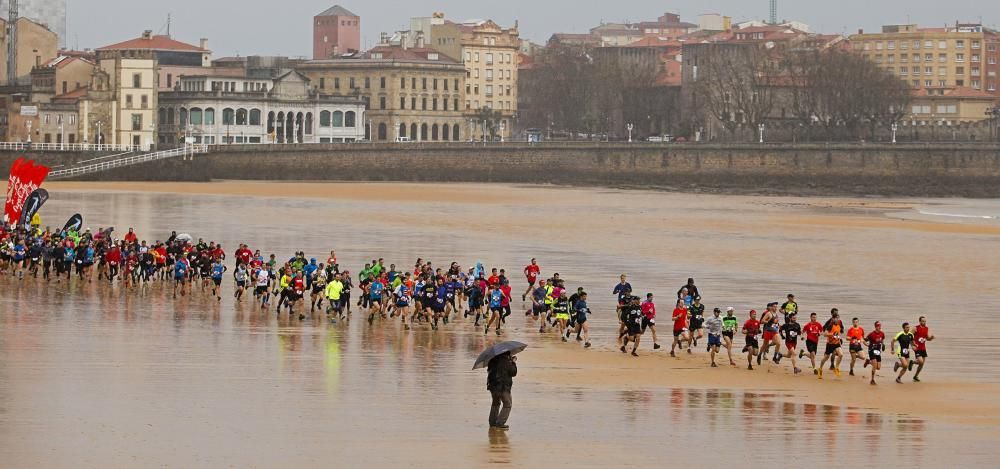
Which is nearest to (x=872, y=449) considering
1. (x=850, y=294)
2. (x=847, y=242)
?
(x=850, y=294)

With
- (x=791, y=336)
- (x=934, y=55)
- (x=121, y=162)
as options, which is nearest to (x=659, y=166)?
(x=121, y=162)

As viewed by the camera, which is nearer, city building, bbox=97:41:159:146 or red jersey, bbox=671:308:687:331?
red jersey, bbox=671:308:687:331

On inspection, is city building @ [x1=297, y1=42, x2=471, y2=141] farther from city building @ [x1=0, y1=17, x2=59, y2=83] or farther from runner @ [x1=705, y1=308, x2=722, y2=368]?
runner @ [x1=705, y1=308, x2=722, y2=368]

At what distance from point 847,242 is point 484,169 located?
181ft

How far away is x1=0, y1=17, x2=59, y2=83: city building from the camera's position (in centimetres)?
12181

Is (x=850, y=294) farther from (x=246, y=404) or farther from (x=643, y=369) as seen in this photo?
(x=246, y=404)

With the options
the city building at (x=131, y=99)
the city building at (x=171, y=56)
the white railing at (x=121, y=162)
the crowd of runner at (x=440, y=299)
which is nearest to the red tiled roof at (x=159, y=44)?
A: the city building at (x=171, y=56)

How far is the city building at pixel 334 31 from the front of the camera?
174m

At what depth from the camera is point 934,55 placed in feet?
595

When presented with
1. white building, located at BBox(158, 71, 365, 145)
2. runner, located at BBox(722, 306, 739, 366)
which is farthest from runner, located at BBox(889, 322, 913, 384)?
white building, located at BBox(158, 71, 365, 145)

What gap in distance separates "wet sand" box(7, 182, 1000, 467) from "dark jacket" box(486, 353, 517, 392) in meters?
0.53

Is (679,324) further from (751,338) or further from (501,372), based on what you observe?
(501,372)

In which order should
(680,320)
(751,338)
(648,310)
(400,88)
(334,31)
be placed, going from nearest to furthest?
(751,338) < (680,320) < (648,310) < (400,88) < (334,31)

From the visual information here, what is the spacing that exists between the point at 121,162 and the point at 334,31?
83.7 meters
